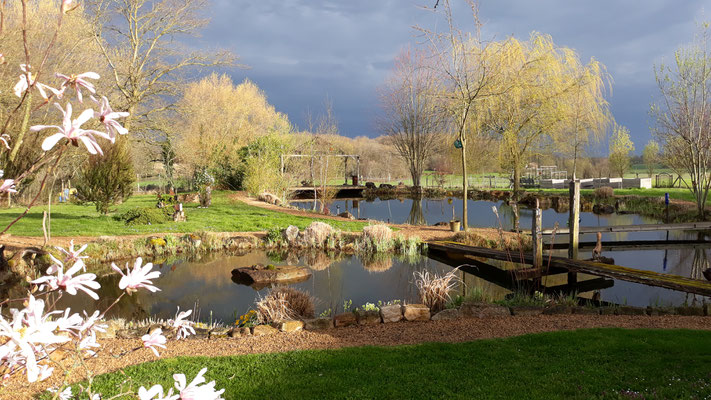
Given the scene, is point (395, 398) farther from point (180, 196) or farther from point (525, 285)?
point (180, 196)

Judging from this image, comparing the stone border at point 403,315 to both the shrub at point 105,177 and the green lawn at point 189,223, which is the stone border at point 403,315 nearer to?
the green lawn at point 189,223

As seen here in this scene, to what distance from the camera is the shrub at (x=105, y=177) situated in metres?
12.9

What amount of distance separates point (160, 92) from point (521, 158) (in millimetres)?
16869

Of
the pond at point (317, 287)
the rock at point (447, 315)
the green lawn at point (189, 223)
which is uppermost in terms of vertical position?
the green lawn at point (189, 223)

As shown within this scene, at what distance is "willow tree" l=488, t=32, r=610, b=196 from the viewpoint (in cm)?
2206

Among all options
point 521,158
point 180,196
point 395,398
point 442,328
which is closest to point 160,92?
point 180,196

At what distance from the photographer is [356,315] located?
578cm

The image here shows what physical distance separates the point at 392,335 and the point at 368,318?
22.5 inches

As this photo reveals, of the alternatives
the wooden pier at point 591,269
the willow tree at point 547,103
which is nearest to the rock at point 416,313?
the wooden pier at point 591,269

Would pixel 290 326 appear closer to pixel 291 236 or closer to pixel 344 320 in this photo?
pixel 344 320

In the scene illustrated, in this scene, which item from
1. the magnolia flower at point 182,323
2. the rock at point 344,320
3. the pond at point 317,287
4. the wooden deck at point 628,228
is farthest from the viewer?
the wooden deck at point 628,228

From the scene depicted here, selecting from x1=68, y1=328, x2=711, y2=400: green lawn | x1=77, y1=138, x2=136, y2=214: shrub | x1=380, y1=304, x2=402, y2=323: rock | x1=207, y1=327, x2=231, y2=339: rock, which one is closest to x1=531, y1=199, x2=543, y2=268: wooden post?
x1=68, y1=328, x2=711, y2=400: green lawn

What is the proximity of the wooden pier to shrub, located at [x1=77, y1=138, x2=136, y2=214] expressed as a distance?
8.77 m

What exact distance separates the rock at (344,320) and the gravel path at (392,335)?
98mm
